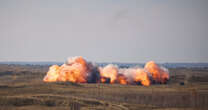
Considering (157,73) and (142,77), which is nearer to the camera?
(142,77)

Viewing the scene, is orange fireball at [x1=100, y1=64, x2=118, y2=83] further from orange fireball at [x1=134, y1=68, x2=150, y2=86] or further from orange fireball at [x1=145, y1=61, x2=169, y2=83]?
orange fireball at [x1=145, y1=61, x2=169, y2=83]

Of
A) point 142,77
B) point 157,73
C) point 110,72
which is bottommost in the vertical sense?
point 142,77

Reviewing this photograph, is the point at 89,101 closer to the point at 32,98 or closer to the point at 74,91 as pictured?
the point at 32,98

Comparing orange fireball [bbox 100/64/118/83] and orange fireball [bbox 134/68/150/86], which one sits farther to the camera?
orange fireball [bbox 100/64/118/83]

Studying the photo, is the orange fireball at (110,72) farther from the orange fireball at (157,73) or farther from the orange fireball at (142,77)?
the orange fireball at (157,73)

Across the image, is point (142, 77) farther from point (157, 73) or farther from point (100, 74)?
point (100, 74)

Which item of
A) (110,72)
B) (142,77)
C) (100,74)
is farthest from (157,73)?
(100,74)

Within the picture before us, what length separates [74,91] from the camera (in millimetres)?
64562

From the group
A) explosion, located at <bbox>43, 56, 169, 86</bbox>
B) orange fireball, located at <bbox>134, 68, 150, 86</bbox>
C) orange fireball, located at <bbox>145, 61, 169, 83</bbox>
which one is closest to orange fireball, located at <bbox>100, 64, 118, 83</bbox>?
explosion, located at <bbox>43, 56, 169, 86</bbox>

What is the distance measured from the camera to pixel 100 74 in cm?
8975

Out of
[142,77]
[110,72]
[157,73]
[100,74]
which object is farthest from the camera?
[100,74]

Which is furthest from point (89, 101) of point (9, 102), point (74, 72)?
point (74, 72)

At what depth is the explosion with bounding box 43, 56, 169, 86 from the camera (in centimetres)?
8400

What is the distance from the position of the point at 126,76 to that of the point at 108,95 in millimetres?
29213
